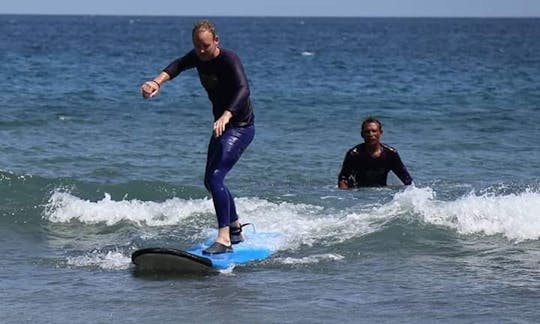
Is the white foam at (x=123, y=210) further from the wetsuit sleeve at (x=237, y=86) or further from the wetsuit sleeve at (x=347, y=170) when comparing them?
the wetsuit sleeve at (x=237, y=86)

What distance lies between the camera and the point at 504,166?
15.8 metres

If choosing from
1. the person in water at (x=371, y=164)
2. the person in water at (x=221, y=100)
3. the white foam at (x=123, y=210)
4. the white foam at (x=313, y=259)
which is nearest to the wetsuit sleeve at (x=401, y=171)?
the person in water at (x=371, y=164)

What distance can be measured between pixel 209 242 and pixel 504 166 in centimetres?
752

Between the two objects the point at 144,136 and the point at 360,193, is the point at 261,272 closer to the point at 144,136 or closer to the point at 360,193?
the point at 360,193

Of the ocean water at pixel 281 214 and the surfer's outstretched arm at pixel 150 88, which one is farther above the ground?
the surfer's outstretched arm at pixel 150 88

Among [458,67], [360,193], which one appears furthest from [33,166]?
[458,67]

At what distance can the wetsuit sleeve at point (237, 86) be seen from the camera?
8.44 metres

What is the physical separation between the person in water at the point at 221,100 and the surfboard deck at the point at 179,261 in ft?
0.38

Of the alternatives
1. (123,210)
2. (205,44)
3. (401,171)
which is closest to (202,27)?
(205,44)

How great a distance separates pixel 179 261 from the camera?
27.8 feet

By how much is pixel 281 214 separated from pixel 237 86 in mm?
3028

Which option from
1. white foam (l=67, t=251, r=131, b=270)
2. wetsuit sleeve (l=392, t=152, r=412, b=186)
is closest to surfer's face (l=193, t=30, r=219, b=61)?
white foam (l=67, t=251, r=131, b=270)

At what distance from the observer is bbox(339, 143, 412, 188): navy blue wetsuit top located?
12.2 meters

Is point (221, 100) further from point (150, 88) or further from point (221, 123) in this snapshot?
point (150, 88)
